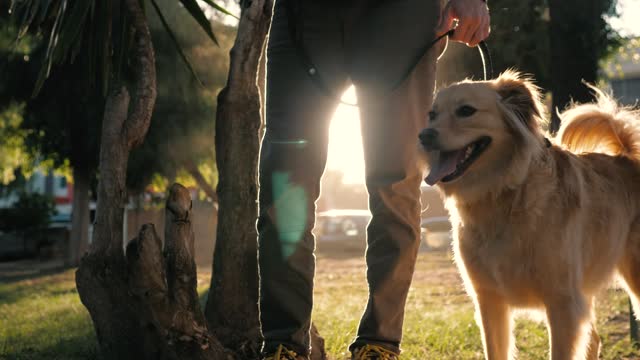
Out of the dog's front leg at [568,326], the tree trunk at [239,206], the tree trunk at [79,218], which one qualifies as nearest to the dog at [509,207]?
the dog's front leg at [568,326]

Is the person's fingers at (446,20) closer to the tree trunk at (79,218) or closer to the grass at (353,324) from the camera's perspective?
the grass at (353,324)

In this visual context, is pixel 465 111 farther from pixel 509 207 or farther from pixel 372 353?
pixel 372 353

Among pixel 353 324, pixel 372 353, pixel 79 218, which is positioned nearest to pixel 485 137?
pixel 372 353

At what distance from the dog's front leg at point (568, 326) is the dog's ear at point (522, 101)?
77 cm

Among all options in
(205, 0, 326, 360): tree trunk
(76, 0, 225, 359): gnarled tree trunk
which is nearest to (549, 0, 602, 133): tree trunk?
(205, 0, 326, 360): tree trunk

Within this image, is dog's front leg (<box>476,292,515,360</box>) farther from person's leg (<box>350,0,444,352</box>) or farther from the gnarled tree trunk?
the gnarled tree trunk

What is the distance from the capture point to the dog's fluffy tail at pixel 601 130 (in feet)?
14.1

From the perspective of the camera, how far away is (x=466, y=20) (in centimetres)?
304

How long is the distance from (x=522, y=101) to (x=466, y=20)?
558 millimetres

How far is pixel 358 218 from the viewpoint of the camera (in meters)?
26.6

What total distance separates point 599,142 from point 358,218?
22.2 meters

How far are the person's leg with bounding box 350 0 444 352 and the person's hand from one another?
82 millimetres

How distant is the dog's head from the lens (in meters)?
3.30

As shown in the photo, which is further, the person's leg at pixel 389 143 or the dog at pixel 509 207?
the dog at pixel 509 207
